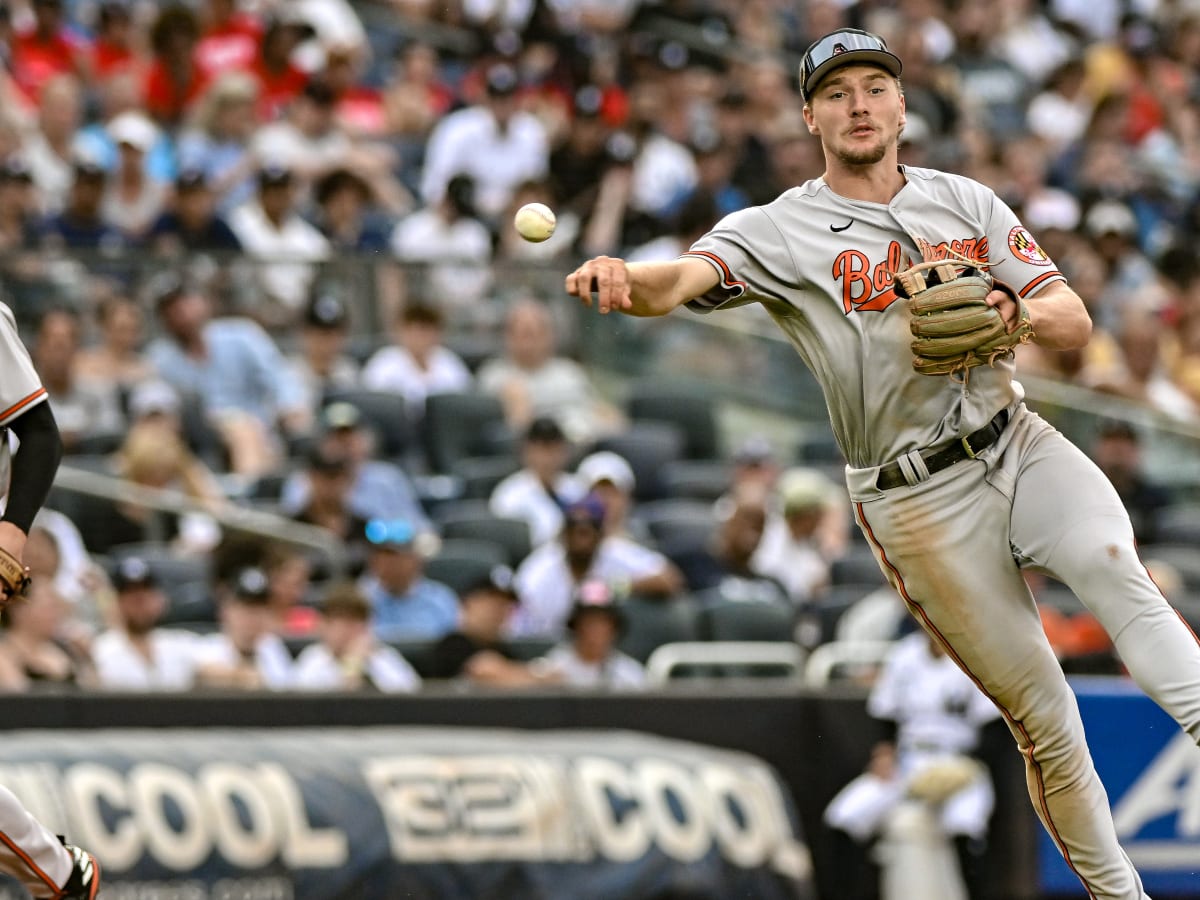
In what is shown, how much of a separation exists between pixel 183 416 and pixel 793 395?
3.97 metres

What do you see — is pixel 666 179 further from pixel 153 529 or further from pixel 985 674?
pixel 985 674

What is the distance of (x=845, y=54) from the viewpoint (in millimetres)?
5809

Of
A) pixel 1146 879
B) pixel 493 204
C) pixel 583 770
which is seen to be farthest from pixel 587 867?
pixel 493 204

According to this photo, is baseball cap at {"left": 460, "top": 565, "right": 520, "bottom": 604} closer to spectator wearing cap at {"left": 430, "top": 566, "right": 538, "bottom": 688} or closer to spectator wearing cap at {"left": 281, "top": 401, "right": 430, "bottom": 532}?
spectator wearing cap at {"left": 430, "top": 566, "right": 538, "bottom": 688}

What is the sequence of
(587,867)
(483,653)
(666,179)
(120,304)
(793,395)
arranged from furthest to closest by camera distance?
(666,179) → (793,395) → (120,304) → (483,653) → (587,867)

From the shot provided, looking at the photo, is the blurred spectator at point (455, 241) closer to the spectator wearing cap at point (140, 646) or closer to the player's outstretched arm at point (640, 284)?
the spectator wearing cap at point (140, 646)

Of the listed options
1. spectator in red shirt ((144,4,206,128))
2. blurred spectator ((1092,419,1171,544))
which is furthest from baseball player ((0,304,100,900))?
blurred spectator ((1092,419,1171,544))

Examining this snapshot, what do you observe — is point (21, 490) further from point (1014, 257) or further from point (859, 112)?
point (1014, 257)

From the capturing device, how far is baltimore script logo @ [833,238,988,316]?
19.4 feet

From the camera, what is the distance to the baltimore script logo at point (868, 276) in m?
5.90

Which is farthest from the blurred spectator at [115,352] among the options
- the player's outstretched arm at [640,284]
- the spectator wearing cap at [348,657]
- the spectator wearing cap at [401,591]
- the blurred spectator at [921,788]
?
the player's outstretched arm at [640,284]

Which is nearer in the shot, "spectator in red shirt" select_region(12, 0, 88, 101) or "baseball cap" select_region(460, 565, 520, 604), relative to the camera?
"baseball cap" select_region(460, 565, 520, 604)

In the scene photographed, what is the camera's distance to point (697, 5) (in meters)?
18.0

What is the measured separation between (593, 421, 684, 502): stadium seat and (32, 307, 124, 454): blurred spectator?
2.84 meters
